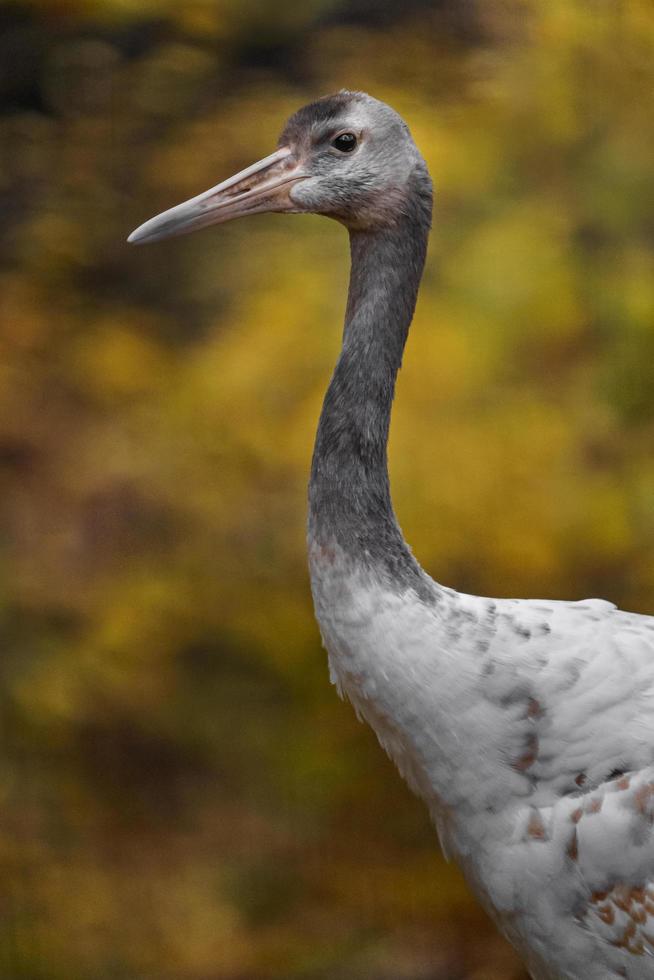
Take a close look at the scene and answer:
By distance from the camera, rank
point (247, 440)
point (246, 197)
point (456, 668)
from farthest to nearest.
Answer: point (247, 440) < point (246, 197) < point (456, 668)

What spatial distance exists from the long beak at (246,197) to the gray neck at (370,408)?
0.45 feet

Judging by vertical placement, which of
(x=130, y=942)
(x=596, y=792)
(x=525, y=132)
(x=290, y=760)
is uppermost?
(x=525, y=132)

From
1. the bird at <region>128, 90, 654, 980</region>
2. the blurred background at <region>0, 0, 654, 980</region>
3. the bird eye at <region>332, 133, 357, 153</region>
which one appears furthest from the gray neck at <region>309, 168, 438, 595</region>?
the blurred background at <region>0, 0, 654, 980</region>

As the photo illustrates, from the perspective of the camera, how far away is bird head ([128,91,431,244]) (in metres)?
1.91

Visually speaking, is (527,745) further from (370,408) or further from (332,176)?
(332,176)

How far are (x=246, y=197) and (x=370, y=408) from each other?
1.31 feet

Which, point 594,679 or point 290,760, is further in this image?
point 290,760

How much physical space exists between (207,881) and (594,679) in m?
1.50

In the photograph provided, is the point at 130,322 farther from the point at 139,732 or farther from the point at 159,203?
the point at 139,732

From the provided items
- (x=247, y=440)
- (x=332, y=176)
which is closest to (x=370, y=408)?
(x=332, y=176)

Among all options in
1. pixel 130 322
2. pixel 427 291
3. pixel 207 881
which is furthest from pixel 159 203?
pixel 207 881

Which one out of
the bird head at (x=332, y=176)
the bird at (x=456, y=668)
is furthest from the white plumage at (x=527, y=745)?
the bird head at (x=332, y=176)

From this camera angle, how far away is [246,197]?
1.95m

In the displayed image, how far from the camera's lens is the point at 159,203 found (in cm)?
302
